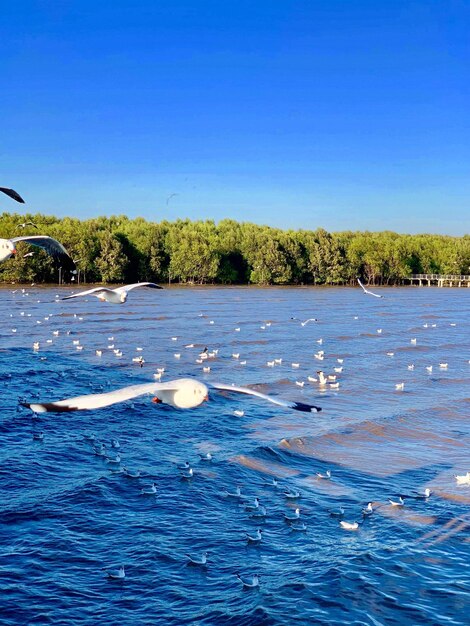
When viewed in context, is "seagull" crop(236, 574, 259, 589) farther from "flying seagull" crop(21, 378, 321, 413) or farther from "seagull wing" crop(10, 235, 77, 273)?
"seagull wing" crop(10, 235, 77, 273)

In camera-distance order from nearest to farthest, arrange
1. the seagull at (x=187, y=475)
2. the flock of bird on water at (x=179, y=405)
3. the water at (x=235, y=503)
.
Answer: the flock of bird on water at (x=179, y=405) → the water at (x=235, y=503) → the seagull at (x=187, y=475)

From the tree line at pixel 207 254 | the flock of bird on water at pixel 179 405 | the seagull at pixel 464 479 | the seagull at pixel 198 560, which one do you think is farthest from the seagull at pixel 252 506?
the tree line at pixel 207 254

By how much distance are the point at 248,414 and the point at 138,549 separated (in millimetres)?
12949

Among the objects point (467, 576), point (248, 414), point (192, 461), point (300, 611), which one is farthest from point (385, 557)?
point (248, 414)

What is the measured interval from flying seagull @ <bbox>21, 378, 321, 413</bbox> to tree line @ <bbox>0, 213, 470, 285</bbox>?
107 m

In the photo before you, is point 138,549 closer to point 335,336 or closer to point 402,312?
point 335,336

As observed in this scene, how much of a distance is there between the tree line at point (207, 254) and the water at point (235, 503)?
314 ft

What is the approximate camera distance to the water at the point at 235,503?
13211mm

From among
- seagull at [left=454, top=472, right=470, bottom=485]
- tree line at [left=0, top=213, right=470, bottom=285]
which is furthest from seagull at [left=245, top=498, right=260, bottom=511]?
tree line at [left=0, top=213, right=470, bottom=285]

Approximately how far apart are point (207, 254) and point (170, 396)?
13046 cm

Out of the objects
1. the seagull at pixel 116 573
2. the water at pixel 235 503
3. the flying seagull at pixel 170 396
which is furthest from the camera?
the seagull at pixel 116 573

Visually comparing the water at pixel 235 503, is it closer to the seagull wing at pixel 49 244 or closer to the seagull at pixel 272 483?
the seagull at pixel 272 483

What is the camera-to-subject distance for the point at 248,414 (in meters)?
27.7

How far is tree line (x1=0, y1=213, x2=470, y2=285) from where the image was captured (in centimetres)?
13362
